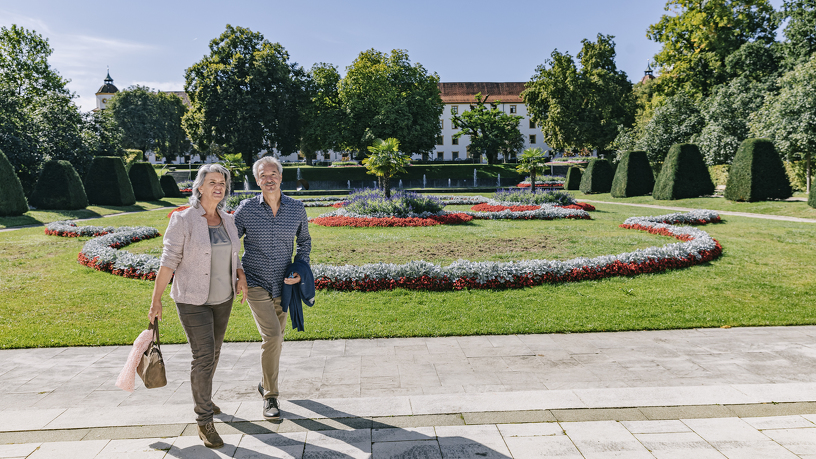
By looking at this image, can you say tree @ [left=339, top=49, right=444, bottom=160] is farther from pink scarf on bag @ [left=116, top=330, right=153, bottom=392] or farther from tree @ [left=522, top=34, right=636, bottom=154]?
pink scarf on bag @ [left=116, top=330, right=153, bottom=392]

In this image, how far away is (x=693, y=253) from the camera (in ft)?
31.6

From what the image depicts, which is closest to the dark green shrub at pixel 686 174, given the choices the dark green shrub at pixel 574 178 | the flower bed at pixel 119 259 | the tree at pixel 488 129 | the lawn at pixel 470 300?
the dark green shrub at pixel 574 178

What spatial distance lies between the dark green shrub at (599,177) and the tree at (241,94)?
1042 inches

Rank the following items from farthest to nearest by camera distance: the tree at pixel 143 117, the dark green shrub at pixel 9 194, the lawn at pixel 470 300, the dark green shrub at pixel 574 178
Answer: the tree at pixel 143 117 → the dark green shrub at pixel 574 178 → the dark green shrub at pixel 9 194 → the lawn at pixel 470 300

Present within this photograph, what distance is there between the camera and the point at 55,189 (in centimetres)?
2211

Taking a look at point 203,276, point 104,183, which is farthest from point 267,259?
point 104,183

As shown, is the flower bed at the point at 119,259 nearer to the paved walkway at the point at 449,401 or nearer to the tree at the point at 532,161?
the paved walkway at the point at 449,401

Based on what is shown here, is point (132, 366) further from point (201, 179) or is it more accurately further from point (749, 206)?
point (749, 206)

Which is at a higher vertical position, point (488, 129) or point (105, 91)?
point (105, 91)

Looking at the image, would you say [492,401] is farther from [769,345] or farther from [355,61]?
[355,61]

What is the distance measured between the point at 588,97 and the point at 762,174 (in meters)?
23.2

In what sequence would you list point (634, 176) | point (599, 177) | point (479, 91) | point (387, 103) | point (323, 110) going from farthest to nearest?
1. point (479, 91)
2. point (323, 110)
3. point (387, 103)
4. point (599, 177)
5. point (634, 176)

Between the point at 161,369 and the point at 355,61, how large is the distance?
146ft

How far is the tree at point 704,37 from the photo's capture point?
31.1 meters
